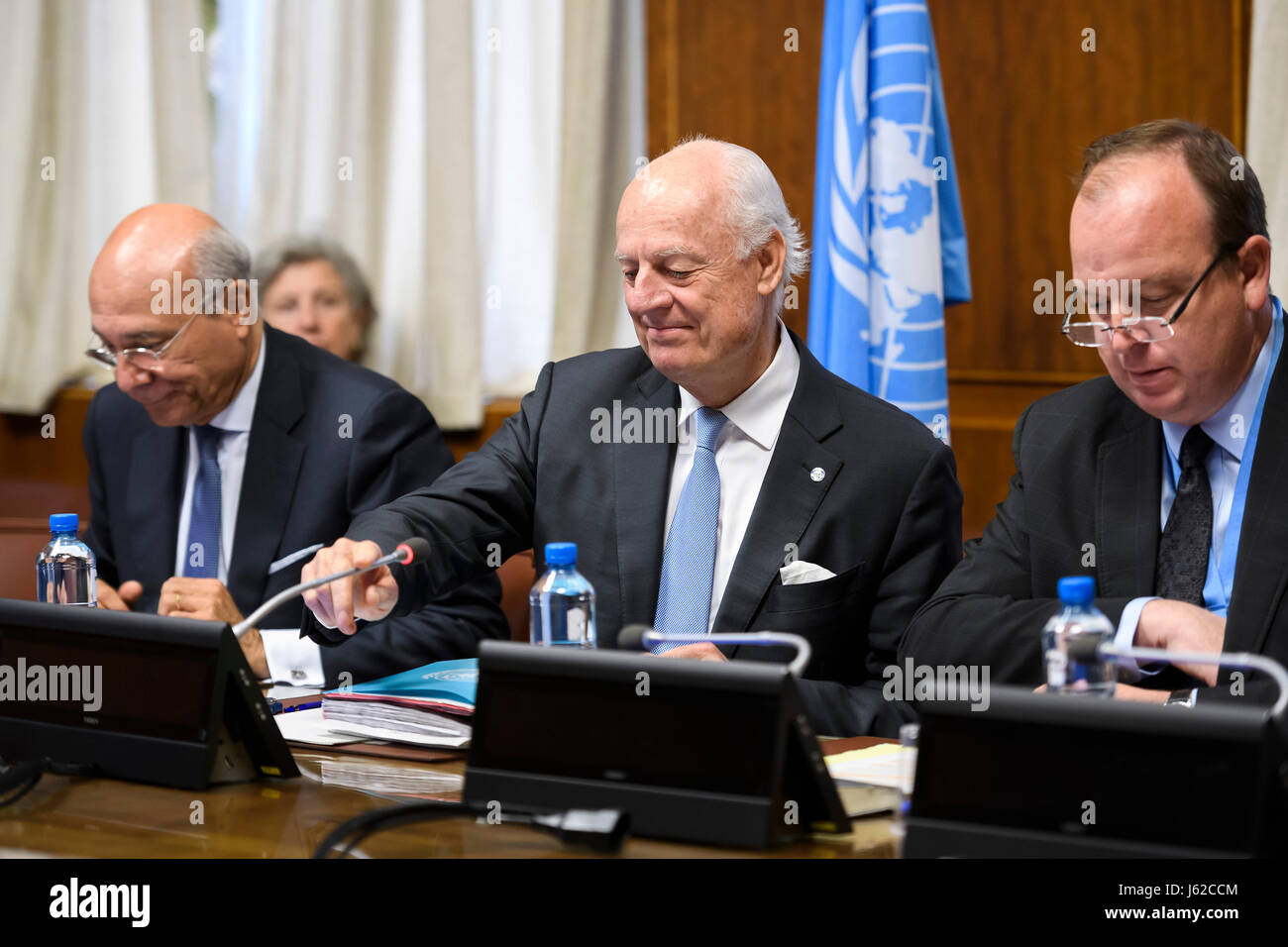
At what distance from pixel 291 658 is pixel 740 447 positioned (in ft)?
2.91

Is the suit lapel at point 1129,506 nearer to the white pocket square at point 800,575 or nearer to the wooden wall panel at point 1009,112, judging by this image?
the white pocket square at point 800,575

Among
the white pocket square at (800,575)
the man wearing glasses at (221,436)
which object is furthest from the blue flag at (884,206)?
the white pocket square at (800,575)

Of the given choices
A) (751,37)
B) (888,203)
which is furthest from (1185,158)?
(751,37)

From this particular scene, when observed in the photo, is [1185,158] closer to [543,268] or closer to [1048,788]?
[1048,788]

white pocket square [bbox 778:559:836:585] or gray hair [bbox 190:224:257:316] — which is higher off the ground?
gray hair [bbox 190:224:257:316]

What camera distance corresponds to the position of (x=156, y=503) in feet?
9.57

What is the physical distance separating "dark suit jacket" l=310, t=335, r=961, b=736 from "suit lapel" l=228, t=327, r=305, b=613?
0.54 meters

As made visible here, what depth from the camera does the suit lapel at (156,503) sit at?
2.90m

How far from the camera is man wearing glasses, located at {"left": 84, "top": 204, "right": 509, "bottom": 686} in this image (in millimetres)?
2809

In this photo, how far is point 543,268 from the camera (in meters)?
4.55

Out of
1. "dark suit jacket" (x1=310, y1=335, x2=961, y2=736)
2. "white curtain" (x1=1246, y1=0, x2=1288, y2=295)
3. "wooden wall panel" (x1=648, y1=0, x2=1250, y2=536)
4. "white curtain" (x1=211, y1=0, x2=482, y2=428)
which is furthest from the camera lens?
"white curtain" (x1=211, y1=0, x2=482, y2=428)

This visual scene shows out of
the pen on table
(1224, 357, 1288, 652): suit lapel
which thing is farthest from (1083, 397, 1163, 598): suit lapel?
the pen on table

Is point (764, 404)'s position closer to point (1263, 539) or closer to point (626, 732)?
point (1263, 539)

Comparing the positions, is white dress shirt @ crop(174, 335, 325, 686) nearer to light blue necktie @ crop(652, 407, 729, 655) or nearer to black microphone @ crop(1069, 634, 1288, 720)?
light blue necktie @ crop(652, 407, 729, 655)
